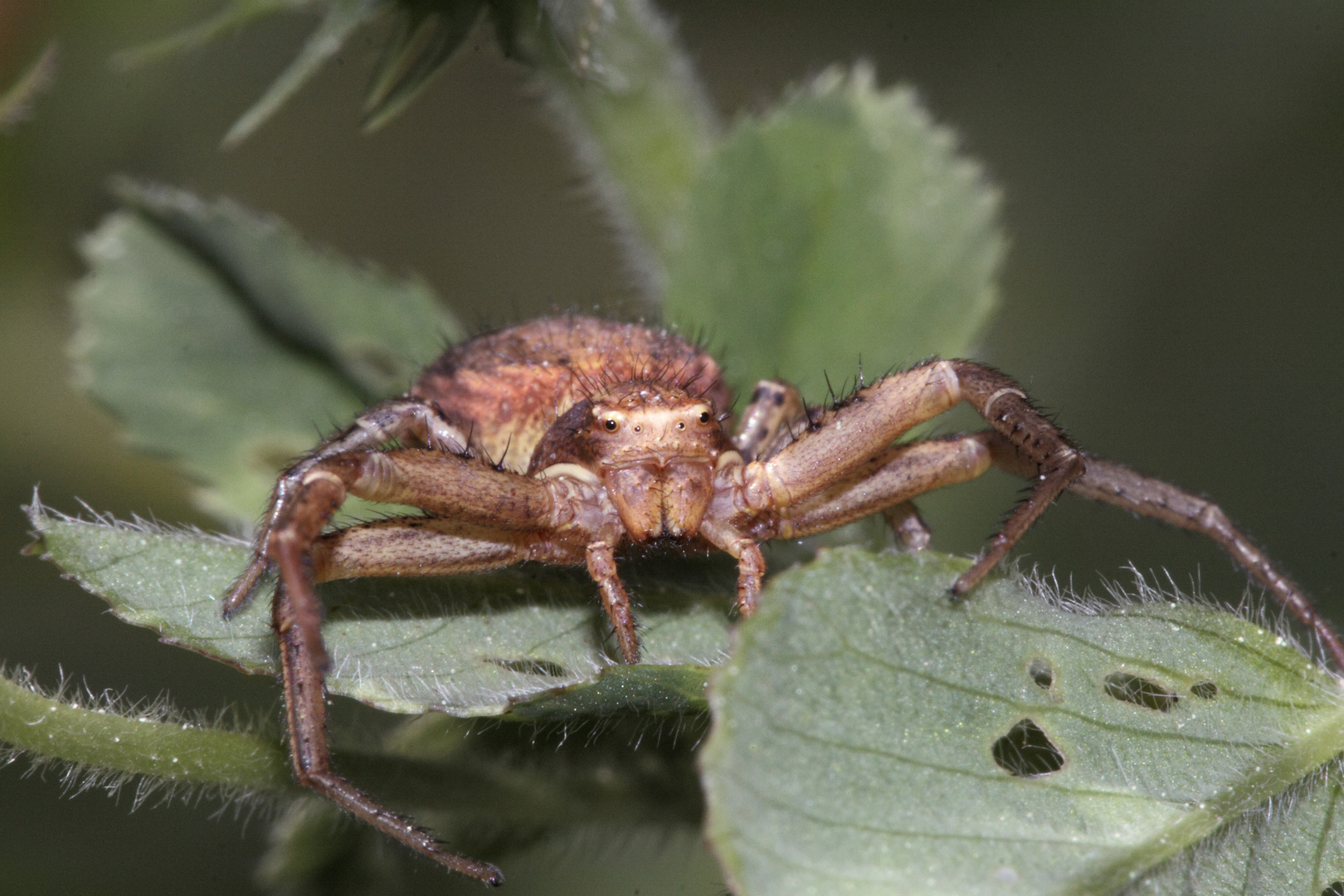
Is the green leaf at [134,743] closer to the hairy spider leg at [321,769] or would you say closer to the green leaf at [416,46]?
the hairy spider leg at [321,769]

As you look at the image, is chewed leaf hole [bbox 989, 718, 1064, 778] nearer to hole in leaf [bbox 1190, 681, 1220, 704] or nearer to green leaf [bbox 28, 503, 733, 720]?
hole in leaf [bbox 1190, 681, 1220, 704]

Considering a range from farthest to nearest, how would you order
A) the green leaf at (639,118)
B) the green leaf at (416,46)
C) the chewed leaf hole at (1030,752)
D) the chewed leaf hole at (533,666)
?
the green leaf at (639,118) → the green leaf at (416,46) → the chewed leaf hole at (533,666) → the chewed leaf hole at (1030,752)

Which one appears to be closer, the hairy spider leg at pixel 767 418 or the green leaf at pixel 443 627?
the green leaf at pixel 443 627

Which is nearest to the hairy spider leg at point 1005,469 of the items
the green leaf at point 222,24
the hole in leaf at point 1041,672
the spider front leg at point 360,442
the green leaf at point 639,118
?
the hole in leaf at point 1041,672

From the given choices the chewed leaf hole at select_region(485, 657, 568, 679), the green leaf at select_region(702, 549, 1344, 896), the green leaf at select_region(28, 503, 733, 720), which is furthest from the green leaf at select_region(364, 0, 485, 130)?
the green leaf at select_region(702, 549, 1344, 896)

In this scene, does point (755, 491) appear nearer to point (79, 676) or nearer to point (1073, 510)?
point (79, 676)

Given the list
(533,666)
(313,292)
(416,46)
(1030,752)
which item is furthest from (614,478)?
(313,292)
